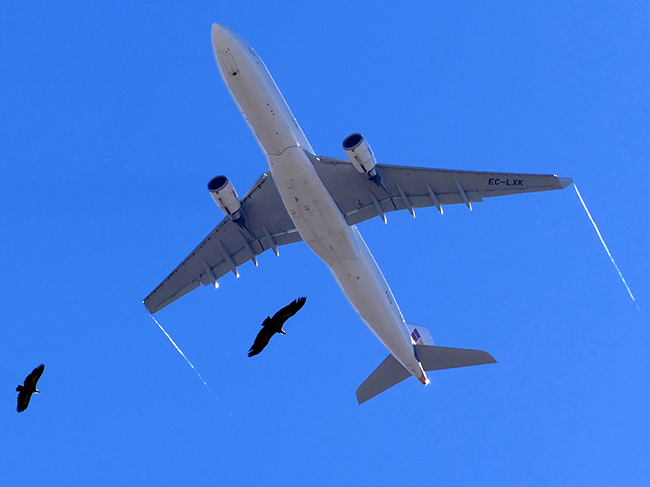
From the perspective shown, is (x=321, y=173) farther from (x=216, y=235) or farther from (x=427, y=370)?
(x=427, y=370)

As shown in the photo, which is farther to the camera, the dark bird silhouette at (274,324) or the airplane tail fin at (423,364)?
the airplane tail fin at (423,364)

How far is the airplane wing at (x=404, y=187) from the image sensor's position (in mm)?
32438

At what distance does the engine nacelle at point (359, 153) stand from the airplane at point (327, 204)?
42mm

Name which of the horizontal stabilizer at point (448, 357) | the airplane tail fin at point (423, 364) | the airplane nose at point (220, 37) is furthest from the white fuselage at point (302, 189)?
the airplane tail fin at point (423, 364)

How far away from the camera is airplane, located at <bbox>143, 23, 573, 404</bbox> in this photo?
3095 cm

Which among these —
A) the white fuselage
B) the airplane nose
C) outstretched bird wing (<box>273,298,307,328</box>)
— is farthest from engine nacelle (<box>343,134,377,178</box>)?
outstretched bird wing (<box>273,298,307,328</box>)

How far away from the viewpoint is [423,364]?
36.1 metres

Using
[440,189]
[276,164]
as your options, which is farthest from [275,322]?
[440,189]

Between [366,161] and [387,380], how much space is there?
443 inches

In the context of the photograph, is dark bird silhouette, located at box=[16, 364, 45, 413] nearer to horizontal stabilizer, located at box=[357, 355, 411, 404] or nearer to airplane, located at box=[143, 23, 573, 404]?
airplane, located at box=[143, 23, 573, 404]

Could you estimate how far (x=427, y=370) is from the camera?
36188 millimetres

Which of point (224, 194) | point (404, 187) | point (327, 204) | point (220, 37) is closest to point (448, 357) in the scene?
point (404, 187)

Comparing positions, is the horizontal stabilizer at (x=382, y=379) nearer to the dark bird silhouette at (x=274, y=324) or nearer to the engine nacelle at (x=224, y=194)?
the engine nacelle at (x=224, y=194)

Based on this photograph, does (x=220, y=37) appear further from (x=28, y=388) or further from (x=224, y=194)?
(x=28, y=388)
